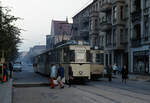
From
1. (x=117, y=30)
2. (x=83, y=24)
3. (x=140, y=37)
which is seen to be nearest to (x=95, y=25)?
(x=83, y=24)

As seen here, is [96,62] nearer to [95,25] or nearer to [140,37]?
[140,37]

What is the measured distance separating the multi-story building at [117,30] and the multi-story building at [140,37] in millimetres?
2147

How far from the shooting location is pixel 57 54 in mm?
23844

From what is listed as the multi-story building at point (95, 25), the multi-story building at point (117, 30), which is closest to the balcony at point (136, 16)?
the multi-story building at point (117, 30)

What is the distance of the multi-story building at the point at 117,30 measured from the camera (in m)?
42.9

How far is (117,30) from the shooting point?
4291 cm

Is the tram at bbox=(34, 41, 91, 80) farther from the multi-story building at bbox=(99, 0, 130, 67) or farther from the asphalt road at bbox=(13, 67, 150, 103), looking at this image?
the multi-story building at bbox=(99, 0, 130, 67)

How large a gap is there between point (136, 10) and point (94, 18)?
18.5 meters

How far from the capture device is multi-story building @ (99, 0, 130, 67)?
4288 cm

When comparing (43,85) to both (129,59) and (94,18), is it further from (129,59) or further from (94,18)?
(94,18)

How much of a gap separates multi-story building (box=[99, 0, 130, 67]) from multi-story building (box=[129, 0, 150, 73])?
215 centimetres

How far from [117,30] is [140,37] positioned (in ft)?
20.3

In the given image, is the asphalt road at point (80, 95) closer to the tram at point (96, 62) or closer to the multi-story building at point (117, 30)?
the tram at point (96, 62)

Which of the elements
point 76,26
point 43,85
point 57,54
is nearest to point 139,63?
point 57,54
